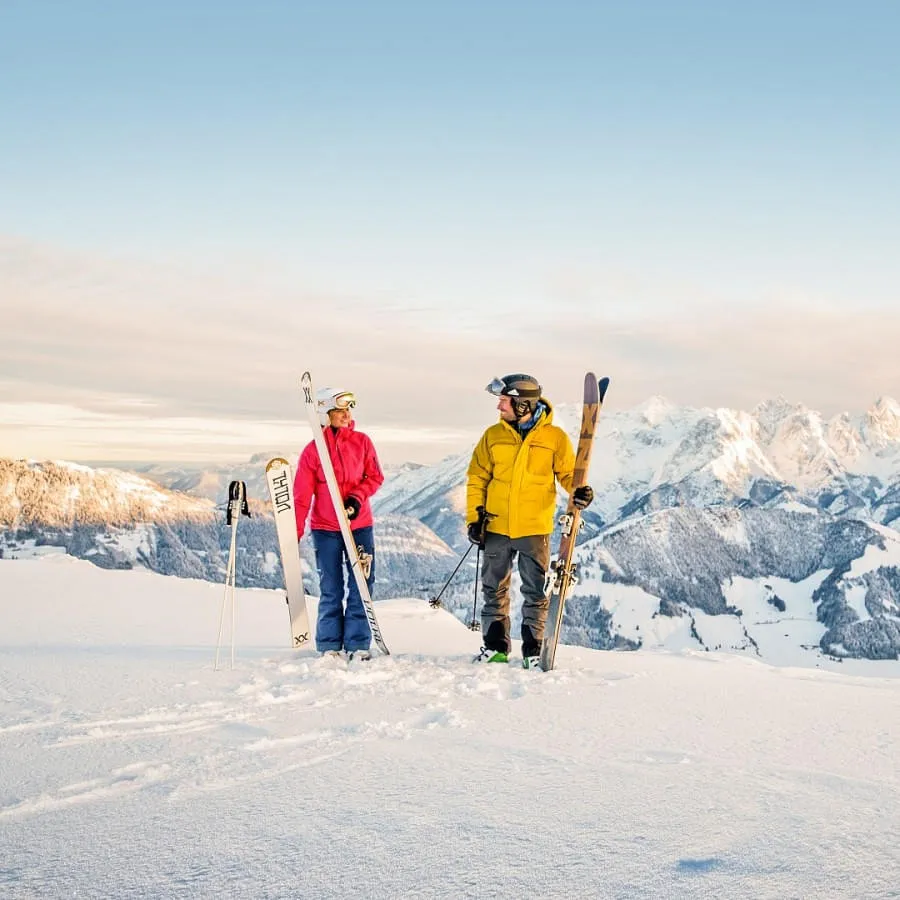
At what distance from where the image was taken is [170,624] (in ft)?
38.9

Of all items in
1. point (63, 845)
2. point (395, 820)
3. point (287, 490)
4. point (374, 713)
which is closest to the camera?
point (63, 845)

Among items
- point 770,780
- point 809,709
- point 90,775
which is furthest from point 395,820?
point 809,709

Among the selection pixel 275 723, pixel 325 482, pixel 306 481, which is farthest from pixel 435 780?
pixel 306 481

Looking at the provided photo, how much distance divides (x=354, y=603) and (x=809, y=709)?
193 inches

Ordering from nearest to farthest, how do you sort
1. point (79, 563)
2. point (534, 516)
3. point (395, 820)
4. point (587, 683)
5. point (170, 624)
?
point (395, 820)
point (587, 683)
point (534, 516)
point (170, 624)
point (79, 563)

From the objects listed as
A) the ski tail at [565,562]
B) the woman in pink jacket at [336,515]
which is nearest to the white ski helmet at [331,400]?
the woman in pink jacket at [336,515]

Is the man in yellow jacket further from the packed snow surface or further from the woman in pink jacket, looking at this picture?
the woman in pink jacket

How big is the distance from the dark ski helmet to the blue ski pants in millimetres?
2239

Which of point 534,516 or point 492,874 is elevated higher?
point 534,516

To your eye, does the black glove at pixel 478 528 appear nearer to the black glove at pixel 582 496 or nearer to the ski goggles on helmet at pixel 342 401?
the black glove at pixel 582 496

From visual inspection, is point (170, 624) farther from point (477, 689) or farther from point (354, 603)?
point (477, 689)

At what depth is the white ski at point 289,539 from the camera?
10102 mm

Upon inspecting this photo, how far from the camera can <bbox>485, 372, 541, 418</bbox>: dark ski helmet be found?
9.03 m

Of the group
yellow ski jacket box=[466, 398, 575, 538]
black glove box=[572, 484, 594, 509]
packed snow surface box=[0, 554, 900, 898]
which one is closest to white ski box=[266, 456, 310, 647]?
packed snow surface box=[0, 554, 900, 898]
